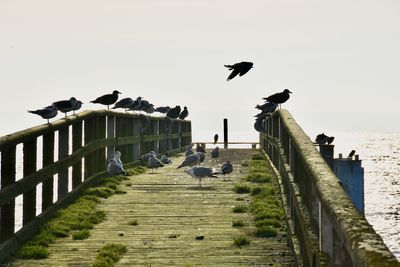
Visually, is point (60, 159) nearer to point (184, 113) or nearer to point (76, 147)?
point (76, 147)

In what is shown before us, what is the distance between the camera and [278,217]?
10977mm

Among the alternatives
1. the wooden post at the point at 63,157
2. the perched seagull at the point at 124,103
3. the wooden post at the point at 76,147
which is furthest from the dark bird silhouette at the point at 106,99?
the wooden post at the point at 63,157

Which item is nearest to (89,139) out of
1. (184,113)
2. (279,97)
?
(279,97)

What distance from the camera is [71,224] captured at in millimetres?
10500

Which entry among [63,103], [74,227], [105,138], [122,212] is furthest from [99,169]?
[74,227]

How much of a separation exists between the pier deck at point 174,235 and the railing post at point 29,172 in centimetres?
59

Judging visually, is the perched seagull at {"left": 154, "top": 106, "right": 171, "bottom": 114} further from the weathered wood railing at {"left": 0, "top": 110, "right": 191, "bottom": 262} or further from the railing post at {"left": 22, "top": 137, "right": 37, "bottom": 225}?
the railing post at {"left": 22, "top": 137, "right": 37, "bottom": 225}

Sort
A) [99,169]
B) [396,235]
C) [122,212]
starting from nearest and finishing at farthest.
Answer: [122,212], [99,169], [396,235]

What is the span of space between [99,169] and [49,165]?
524cm

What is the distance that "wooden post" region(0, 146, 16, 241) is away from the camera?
28.3 ft

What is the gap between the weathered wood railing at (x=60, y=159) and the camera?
8.73 m

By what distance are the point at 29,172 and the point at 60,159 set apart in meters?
2.18

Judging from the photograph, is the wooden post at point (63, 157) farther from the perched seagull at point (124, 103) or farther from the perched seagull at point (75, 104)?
the perched seagull at point (124, 103)

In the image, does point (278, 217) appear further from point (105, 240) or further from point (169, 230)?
point (105, 240)
